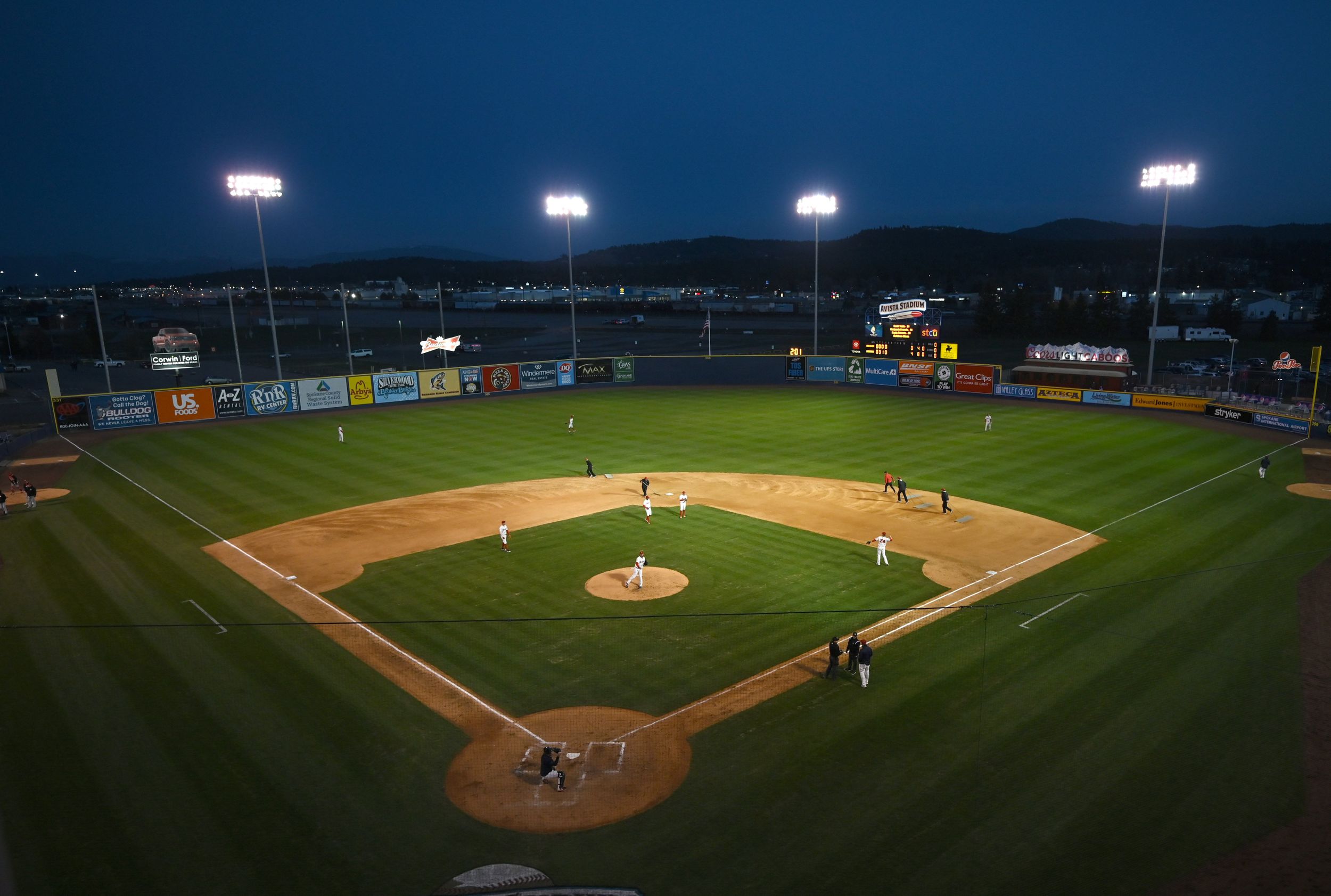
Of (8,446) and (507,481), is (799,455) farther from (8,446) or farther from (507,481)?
(8,446)

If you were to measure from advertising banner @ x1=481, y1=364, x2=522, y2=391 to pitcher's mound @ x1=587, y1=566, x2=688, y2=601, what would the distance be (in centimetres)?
4011

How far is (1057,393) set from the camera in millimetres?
51969

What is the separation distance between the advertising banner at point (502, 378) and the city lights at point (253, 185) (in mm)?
17917

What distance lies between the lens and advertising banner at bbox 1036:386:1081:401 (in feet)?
168

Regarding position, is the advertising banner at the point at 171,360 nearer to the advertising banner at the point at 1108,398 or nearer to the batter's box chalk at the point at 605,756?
the batter's box chalk at the point at 605,756

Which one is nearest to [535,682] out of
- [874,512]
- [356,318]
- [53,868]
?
[53,868]

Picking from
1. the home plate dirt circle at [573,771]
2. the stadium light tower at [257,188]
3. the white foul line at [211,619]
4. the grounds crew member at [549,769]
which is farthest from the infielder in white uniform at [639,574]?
the stadium light tower at [257,188]

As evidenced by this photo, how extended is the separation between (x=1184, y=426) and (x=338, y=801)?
45.4m

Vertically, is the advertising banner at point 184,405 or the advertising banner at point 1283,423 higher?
the advertising banner at point 184,405

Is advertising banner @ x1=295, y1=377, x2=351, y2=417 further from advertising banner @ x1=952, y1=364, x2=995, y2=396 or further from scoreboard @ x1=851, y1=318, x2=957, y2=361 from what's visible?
advertising banner @ x1=952, y1=364, x2=995, y2=396

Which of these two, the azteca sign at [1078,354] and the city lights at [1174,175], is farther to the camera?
the azteca sign at [1078,354]

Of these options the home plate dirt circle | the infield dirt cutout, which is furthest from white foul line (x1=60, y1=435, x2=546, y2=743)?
the home plate dirt circle

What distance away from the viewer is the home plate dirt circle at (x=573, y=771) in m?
11.5

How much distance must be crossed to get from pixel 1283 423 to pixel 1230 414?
3052 millimetres
